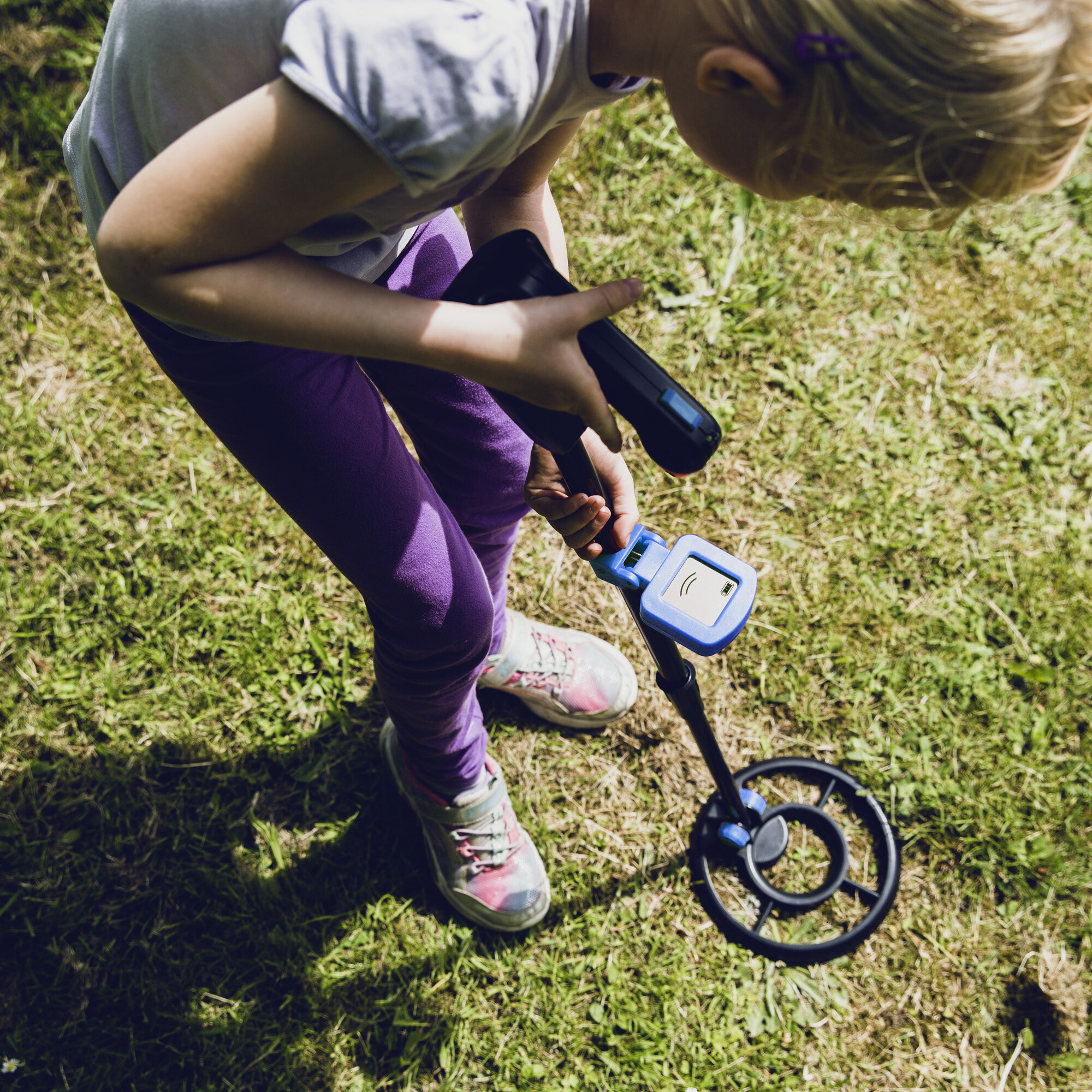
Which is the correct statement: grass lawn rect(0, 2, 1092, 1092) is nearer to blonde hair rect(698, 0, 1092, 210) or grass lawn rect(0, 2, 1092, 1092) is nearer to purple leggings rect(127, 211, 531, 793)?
purple leggings rect(127, 211, 531, 793)

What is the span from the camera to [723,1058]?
1.97 metres

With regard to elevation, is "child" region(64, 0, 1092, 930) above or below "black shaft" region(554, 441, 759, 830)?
above

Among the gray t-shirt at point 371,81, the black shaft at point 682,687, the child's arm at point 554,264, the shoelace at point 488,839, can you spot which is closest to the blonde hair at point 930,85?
the gray t-shirt at point 371,81

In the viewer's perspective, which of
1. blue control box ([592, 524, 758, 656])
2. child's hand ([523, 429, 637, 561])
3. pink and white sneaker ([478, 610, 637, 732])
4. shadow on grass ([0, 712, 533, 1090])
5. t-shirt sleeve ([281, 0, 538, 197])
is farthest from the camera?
pink and white sneaker ([478, 610, 637, 732])

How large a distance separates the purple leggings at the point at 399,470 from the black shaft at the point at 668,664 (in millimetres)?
248

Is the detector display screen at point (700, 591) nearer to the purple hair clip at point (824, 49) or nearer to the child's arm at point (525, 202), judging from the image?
the child's arm at point (525, 202)

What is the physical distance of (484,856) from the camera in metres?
2.02

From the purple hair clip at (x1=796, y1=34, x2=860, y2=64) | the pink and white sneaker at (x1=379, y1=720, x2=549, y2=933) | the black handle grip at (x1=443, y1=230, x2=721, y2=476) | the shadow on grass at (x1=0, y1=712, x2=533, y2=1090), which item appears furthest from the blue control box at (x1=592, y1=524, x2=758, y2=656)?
the shadow on grass at (x1=0, y1=712, x2=533, y2=1090)

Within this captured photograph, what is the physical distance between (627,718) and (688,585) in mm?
1075

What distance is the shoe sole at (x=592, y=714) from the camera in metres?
2.22

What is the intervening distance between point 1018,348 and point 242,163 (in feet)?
8.11

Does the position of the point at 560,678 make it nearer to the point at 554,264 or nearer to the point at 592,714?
the point at 592,714

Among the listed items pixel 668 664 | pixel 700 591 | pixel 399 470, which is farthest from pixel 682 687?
pixel 399 470

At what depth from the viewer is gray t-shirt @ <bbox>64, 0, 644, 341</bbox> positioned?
0.89 m
